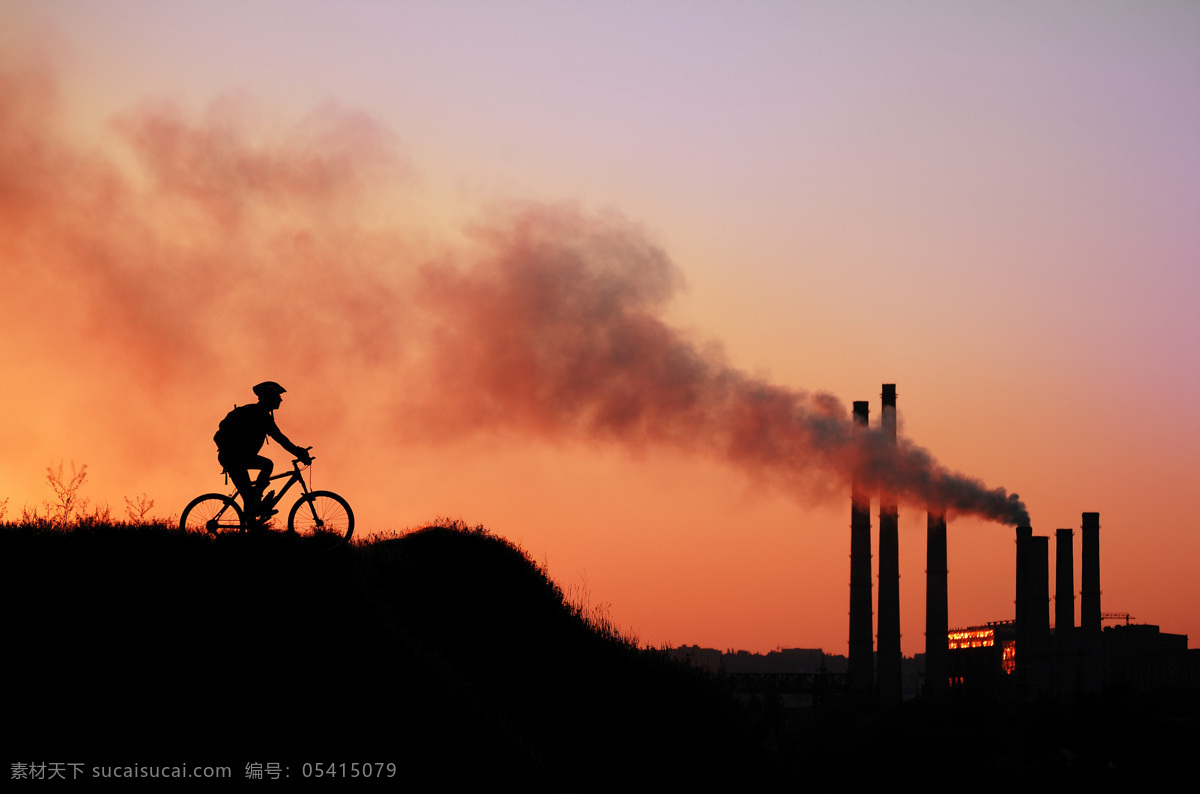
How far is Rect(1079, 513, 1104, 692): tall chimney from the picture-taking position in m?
71.6

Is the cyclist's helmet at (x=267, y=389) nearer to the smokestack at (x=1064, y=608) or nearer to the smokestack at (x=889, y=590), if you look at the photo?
the smokestack at (x=889, y=590)

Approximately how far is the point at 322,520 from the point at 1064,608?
64315 millimetres

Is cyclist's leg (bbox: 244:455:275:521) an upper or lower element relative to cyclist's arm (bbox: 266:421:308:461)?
lower

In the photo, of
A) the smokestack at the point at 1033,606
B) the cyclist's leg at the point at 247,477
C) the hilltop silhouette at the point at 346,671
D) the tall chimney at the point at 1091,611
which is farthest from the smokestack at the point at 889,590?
the cyclist's leg at the point at 247,477

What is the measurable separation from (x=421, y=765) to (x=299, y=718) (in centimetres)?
136

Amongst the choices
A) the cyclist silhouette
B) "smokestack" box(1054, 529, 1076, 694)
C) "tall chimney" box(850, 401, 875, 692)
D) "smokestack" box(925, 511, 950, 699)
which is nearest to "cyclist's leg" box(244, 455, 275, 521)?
the cyclist silhouette

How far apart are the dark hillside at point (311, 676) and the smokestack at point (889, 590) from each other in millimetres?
48630

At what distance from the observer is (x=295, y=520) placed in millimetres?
16891

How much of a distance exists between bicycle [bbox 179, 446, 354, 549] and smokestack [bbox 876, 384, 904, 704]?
54931 millimetres

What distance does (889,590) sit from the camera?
222 ft

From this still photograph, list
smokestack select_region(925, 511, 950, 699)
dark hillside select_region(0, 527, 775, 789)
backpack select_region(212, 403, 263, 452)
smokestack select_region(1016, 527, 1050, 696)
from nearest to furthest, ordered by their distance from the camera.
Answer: dark hillside select_region(0, 527, 775, 789)
backpack select_region(212, 403, 263, 452)
smokestack select_region(925, 511, 950, 699)
smokestack select_region(1016, 527, 1050, 696)

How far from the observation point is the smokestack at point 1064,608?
71.9 meters

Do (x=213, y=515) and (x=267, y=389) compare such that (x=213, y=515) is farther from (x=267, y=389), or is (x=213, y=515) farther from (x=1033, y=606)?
(x=1033, y=606)

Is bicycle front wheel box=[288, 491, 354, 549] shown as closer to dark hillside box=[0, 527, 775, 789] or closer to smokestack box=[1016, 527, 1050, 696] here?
dark hillside box=[0, 527, 775, 789]
